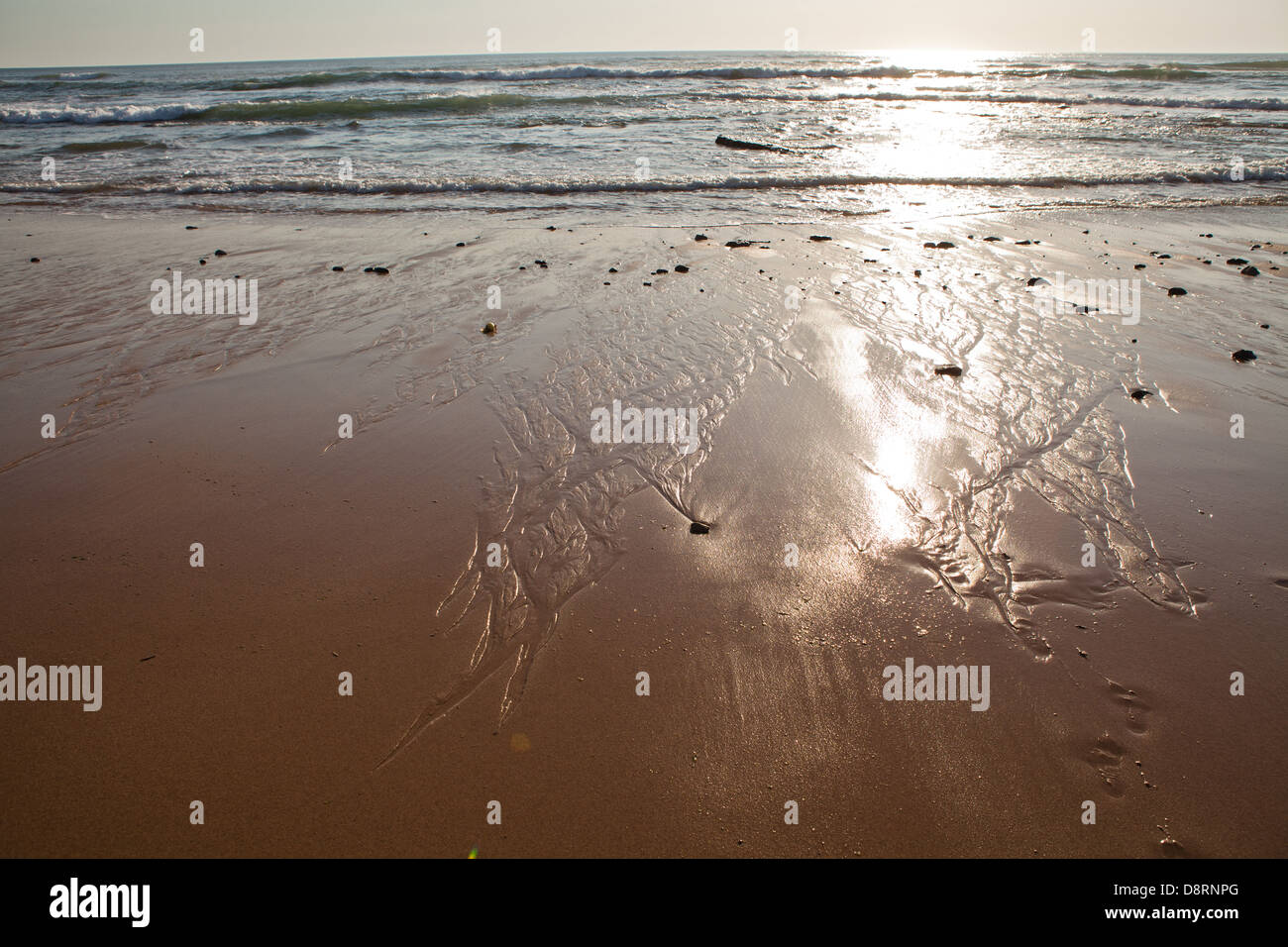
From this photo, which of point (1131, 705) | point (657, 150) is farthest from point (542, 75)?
point (1131, 705)

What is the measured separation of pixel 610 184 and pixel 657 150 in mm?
4400

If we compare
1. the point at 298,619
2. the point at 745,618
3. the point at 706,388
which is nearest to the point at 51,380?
the point at 298,619

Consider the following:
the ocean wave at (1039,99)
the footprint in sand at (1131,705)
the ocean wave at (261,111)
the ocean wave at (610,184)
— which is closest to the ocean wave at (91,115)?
the ocean wave at (261,111)

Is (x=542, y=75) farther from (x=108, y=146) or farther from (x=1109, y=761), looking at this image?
(x=1109, y=761)

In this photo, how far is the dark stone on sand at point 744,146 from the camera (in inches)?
639

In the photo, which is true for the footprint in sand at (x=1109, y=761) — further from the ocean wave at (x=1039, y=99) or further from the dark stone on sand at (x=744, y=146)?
the ocean wave at (x=1039, y=99)

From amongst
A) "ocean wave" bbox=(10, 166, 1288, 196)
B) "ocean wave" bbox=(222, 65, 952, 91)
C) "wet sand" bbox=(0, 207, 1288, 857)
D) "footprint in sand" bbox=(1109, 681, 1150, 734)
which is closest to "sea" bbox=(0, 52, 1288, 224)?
"ocean wave" bbox=(10, 166, 1288, 196)

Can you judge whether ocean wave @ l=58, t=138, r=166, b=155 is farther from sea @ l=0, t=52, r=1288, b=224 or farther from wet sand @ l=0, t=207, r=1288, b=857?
wet sand @ l=0, t=207, r=1288, b=857

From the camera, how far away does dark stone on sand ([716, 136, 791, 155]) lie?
1622 cm

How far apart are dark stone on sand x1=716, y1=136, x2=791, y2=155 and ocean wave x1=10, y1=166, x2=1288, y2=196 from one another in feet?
11.9

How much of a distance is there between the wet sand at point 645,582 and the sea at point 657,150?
6.06m

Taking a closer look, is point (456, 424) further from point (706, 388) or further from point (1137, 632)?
point (1137, 632)

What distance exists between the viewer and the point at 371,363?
211 inches
